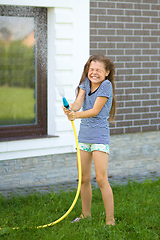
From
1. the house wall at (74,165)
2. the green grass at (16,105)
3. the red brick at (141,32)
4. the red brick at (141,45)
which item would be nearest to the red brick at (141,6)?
the red brick at (141,32)

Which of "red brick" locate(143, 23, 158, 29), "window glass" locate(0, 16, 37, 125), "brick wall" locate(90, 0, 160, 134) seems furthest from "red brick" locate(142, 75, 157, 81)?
"window glass" locate(0, 16, 37, 125)

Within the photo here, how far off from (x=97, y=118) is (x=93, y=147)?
0.30 metres

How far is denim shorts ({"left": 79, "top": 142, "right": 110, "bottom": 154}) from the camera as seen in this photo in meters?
3.71

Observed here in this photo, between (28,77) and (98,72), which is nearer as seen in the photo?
(98,72)

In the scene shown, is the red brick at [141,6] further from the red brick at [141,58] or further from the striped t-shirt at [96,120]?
the striped t-shirt at [96,120]

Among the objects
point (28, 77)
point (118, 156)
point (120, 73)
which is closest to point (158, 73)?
point (120, 73)

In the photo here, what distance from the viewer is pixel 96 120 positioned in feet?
12.3

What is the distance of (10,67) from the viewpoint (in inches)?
223

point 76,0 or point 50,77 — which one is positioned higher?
point 76,0

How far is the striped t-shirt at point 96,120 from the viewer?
371 cm

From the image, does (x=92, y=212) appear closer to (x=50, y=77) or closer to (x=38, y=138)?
(x=38, y=138)

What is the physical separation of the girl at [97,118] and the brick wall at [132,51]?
2.28m

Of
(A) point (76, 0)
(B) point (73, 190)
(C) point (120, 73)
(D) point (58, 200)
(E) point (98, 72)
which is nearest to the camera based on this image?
(E) point (98, 72)

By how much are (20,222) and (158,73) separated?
3824mm
